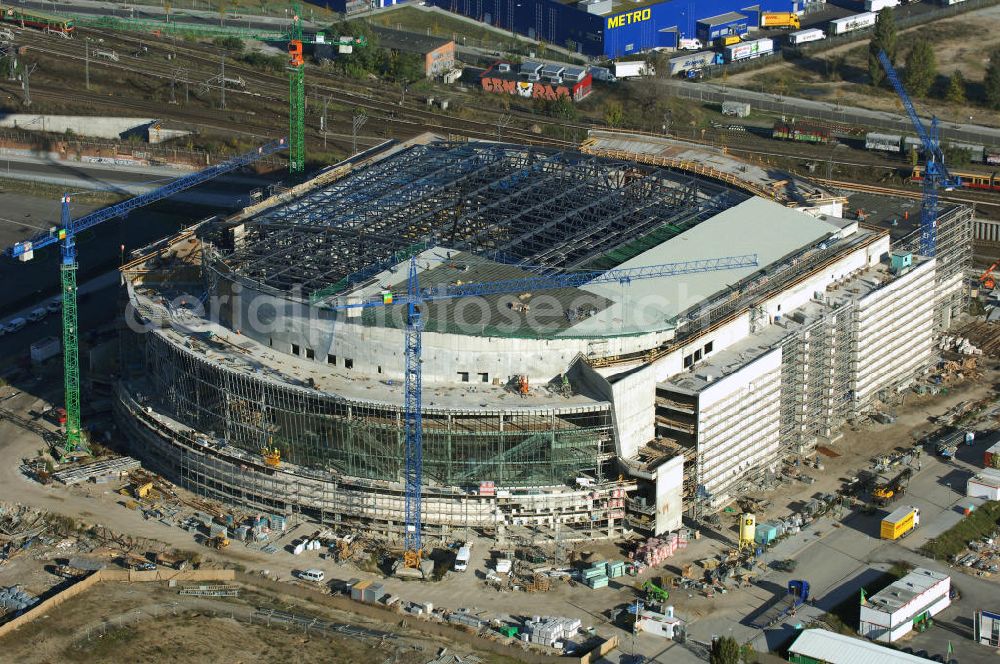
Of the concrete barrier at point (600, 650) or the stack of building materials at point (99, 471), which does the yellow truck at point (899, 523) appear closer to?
the concrete barrier at point (600, 650)

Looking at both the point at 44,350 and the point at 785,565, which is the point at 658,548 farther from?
the point at 44,350

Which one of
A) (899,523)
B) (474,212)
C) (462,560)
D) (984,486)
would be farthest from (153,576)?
(984,486)

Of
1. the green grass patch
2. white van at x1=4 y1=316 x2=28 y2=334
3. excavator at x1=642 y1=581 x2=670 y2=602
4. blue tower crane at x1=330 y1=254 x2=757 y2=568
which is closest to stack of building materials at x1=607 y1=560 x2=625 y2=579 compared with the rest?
excavator at x1=642 y1=581 x2=670 y2=602

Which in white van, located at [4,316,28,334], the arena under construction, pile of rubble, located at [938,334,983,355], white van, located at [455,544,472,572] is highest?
the arena under construction

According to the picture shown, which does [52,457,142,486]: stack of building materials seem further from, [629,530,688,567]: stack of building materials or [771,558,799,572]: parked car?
[771,558,799,572]: parked car

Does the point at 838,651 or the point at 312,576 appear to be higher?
the point at 312,576

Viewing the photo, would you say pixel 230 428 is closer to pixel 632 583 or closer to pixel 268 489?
pixel 268 489

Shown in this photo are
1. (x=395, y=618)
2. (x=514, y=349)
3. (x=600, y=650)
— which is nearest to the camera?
(x=600, y=650)
